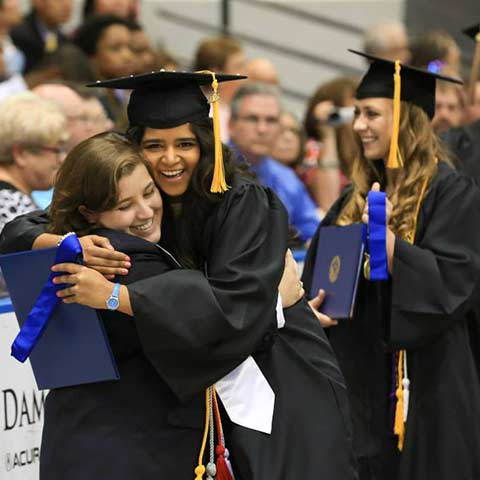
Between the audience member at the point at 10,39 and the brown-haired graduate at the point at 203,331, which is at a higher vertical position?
the audience member at the point at 10,39

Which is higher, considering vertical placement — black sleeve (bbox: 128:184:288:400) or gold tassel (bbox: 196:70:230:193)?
gold tassel (bbox: 196:70:230:193)

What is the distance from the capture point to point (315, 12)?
1241cm

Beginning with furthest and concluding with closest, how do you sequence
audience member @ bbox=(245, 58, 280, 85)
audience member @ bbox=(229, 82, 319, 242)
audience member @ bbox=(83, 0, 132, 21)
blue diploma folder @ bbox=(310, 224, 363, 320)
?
audience member @ bbox=(83, 0, 132, 21) < audience member @ bbox=(245, 58, 280, 85) < audience member @ bbox=(229, 82, 319, 242) < blue diploma folder @ bbox=(310, 224, 363, 320)

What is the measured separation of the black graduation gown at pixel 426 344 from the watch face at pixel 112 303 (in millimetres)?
1795

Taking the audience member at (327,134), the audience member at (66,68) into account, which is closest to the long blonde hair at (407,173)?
the audience member at (327,134)

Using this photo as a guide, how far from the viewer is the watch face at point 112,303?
3.75m

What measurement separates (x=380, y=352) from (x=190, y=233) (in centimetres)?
173

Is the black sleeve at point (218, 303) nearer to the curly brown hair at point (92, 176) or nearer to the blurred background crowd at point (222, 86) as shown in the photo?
the curly brown hair at point (92, 176)

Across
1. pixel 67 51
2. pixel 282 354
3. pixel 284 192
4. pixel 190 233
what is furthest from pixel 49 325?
pixel 67 51

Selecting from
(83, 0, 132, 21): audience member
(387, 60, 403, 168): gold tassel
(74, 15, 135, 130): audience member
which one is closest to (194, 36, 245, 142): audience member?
(74, 15, 135, 130): audience member

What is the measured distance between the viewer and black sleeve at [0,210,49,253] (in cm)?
418

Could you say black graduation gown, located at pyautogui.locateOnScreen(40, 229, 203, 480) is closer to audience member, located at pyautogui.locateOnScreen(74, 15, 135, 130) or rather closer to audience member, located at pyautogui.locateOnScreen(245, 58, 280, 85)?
audience member, located at pyautogui.locateOnScreen(74, 15, 135, 130)

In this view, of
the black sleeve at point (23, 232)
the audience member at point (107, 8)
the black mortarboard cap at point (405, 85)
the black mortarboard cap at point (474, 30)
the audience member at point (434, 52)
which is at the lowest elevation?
the black sleeve at point (23, 232)

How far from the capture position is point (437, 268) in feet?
17.3
